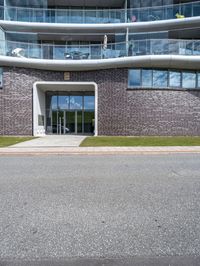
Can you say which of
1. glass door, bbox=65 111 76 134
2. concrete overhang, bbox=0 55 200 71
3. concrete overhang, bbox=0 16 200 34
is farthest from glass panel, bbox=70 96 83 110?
concrete overhang, bbox=0 16 200 34

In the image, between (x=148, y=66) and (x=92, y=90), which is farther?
(x=92, y=90)

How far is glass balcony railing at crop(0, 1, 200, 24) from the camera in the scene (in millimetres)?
25828

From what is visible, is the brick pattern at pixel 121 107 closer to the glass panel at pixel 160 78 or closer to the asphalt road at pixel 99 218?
the glass panel at pixel 160 78

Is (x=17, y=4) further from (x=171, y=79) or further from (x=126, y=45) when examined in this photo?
(x=171, y=79)

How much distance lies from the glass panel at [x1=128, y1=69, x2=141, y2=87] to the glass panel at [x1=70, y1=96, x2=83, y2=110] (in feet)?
19.8

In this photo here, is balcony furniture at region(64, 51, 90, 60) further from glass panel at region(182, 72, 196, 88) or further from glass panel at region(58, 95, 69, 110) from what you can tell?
glass panel at region(182, 72, 196, 88)

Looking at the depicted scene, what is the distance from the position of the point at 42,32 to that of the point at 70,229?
2535 cm

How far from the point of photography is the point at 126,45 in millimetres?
→ 22422

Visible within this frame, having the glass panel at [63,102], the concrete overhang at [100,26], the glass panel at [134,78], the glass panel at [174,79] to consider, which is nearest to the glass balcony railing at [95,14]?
the concrete overhang at [100,26]

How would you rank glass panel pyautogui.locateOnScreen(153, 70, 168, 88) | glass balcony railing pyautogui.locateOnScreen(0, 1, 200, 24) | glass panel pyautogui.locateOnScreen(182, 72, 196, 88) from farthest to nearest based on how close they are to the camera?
glass balcony railing pyautogui.locateOnScreen(0, 1, 200, 24), glass panel pyautogui.locateOnScreen(182, 72, 196, 88), glass panel pyautogui.locateOnScreen(153, 70, 168, 88)

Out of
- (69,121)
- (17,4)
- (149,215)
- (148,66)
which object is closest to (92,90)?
(69,121)

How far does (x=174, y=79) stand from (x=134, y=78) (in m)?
3.41

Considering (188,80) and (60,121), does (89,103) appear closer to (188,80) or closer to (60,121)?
Answer: (60,121)

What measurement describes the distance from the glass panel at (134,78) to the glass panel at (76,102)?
604 cm
